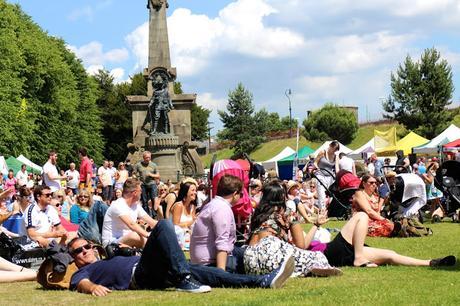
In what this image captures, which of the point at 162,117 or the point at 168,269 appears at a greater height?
the point at 162,117

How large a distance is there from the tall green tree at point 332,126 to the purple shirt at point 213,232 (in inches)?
3817

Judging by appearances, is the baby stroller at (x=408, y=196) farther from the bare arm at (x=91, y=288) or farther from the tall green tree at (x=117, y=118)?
the tall green tree at (x=117, y=118)

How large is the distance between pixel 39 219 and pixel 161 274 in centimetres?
446

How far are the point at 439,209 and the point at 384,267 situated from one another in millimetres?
11890

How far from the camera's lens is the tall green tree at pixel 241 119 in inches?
3915

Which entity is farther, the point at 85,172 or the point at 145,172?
the point at 85,172

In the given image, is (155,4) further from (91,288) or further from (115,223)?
(91,288)

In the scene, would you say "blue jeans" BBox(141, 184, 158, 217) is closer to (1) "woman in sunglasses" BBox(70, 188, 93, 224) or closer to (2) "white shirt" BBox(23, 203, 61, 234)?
(1) "woman in sunglasses" BBox(70, 188, 93, 224)

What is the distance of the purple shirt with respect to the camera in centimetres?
903

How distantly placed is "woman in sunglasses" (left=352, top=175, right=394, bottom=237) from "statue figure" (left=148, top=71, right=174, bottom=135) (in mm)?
19110

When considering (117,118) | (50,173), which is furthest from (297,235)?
(117,118)

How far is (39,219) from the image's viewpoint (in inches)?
489

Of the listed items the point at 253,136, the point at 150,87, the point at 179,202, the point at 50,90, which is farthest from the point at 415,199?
the point at 253,136

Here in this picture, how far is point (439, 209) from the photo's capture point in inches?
837
